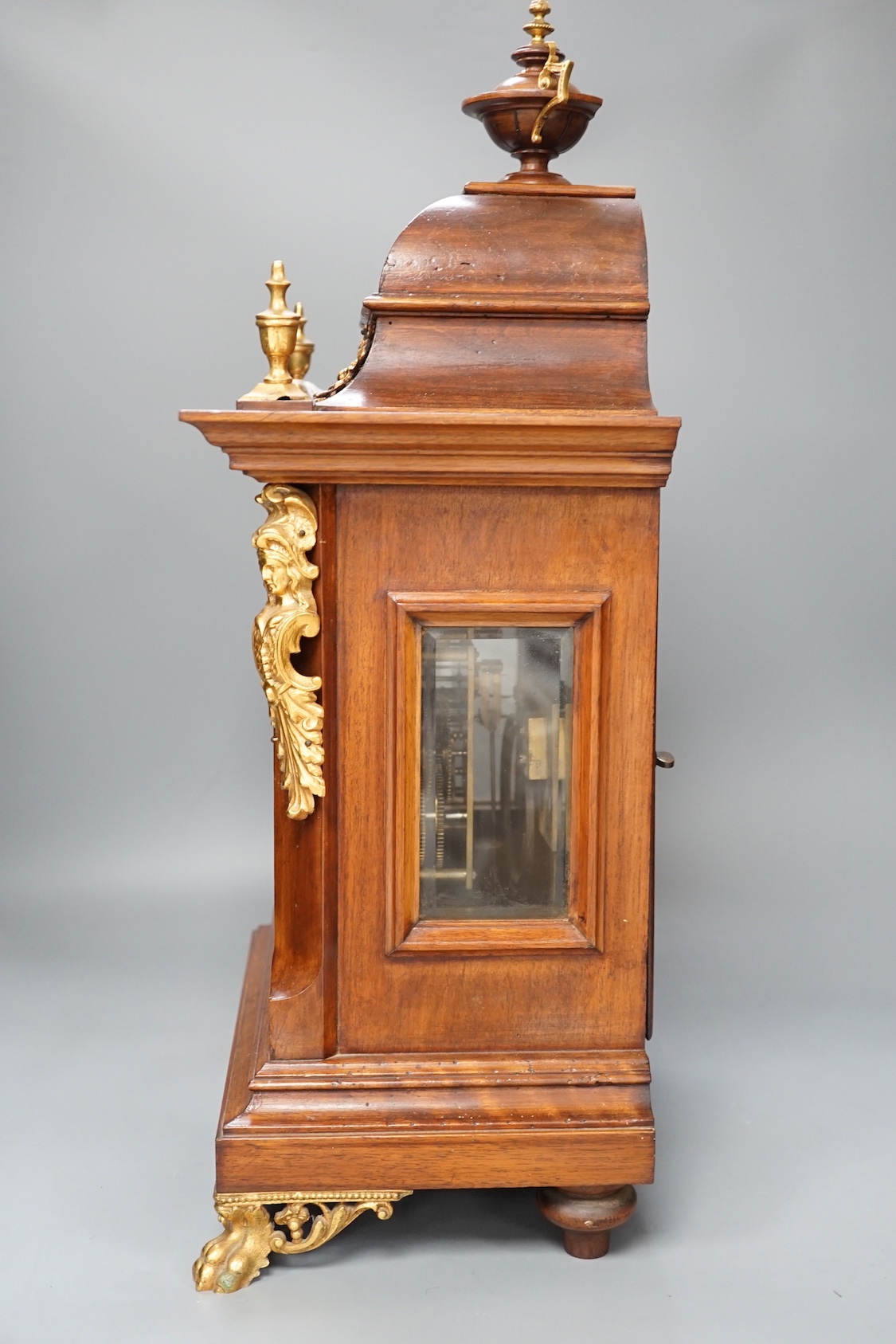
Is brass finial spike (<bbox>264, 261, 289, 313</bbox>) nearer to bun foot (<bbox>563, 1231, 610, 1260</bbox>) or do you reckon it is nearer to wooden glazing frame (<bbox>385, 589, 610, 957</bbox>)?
wooden glazing frame (<bbox>385, 589, 610, 957</bbox>)

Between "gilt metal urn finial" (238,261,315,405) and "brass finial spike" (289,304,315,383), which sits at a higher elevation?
"brass finial spike" (289,304,315,383)

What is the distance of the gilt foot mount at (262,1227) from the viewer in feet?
7.09

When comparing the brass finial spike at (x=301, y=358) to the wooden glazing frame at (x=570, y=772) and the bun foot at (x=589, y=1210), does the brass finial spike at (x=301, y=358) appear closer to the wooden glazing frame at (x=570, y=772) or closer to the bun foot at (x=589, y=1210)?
the wooden glazing frame at (x=570, y=772)

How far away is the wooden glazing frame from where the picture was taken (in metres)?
2.12

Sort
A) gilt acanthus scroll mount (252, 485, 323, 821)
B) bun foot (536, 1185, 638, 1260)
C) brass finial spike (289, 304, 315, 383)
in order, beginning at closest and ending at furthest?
gilt acanthus scroll mount (252, 485, 323, 821) → bun foot (536, 1185, 638, 1260) → brass finial spike (289, 304, 315, 383)

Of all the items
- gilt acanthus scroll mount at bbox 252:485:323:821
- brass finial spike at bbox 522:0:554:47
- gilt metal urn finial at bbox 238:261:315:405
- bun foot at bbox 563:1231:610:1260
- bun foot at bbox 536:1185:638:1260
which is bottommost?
bun foot at bbox 563:1231:610:1260

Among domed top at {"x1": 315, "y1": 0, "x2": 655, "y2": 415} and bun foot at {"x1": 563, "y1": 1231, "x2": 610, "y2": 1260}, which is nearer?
domed top at {"x1": 315, "y1": 0, "x2": 655, "y2": 415}

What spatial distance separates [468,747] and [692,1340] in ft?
2.55

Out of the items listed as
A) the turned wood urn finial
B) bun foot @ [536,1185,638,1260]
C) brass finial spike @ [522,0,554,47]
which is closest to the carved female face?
the turned wood urn finial

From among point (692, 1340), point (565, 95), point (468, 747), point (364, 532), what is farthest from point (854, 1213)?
point (565, 95)

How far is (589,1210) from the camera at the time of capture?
7.23ft

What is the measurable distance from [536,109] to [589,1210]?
4.72ft

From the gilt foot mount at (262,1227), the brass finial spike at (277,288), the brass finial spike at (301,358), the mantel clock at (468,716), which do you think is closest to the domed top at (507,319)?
the mantel clock at (468,716)

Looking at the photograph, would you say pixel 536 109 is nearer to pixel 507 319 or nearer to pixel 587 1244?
pixel 507 319
